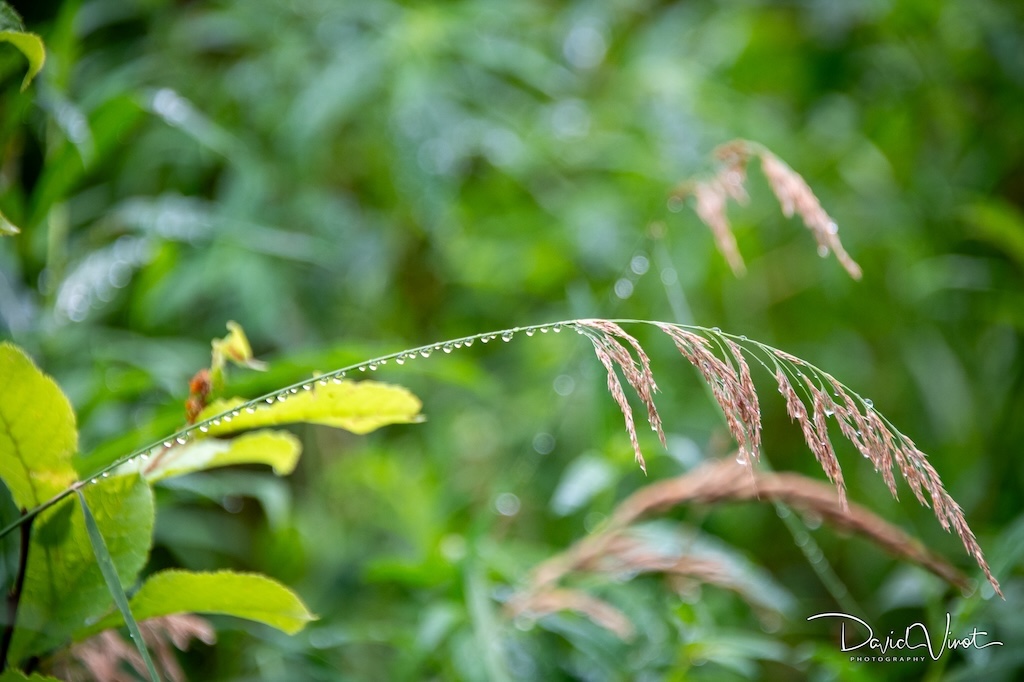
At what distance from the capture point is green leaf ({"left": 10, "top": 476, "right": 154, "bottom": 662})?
52cm

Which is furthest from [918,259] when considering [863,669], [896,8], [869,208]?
[863,669]

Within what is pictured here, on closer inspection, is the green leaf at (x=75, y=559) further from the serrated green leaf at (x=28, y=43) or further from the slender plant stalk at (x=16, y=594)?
the serrated green leaf at (x=28, y=43)

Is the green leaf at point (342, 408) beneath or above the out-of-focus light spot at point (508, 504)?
above

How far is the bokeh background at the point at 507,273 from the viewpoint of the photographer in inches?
33.9

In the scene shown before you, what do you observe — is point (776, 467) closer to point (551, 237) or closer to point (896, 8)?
point (551, 237)

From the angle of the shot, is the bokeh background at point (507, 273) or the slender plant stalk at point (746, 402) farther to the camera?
the bokeh background at point (507, 273)

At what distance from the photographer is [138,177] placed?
1.26m

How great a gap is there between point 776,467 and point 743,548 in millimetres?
232
